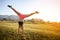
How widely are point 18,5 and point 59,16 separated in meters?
0.69

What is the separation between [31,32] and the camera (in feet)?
9.14

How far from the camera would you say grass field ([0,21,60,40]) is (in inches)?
107

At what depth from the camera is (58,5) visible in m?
2.80

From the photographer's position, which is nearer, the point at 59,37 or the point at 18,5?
the point at 59,37

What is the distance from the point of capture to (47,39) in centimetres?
272

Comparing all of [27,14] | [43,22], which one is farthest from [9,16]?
[43,22]

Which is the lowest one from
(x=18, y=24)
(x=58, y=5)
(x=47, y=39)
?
(x=47, y=39)

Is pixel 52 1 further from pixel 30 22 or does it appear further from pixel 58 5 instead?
pixel 30 22

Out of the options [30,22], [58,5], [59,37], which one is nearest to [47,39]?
[59,37]

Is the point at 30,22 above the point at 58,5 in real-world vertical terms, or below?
below

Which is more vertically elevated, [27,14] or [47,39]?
[27,14]

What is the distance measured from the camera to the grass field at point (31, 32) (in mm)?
2719

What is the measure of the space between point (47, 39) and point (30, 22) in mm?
384

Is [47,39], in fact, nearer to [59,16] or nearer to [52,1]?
[59,16]
